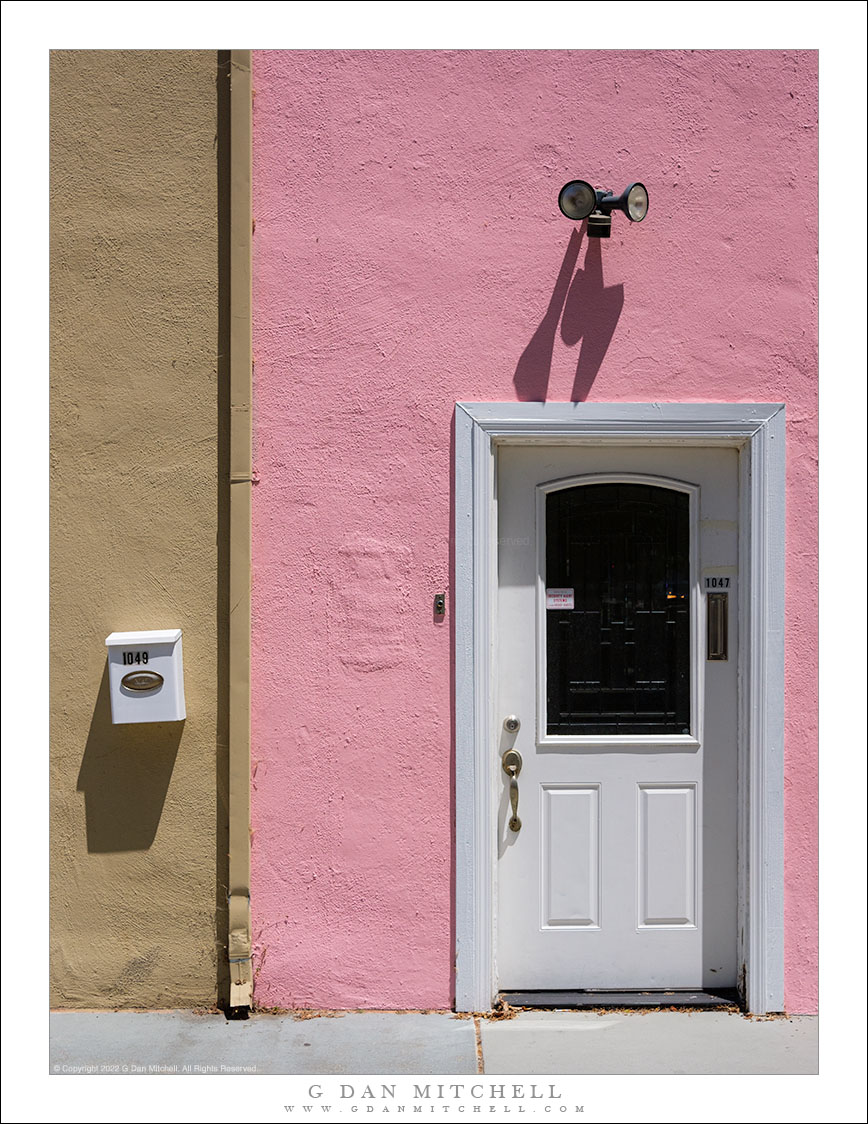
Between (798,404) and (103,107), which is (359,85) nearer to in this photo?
(103,107)

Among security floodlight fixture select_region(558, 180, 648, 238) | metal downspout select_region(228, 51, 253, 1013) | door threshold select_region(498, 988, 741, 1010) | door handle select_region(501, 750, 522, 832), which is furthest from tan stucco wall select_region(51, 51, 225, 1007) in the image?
security floodlight fixture select_region(558, 180, 648, 238)

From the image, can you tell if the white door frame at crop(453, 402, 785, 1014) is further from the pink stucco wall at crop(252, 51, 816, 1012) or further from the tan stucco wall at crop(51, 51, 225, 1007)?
the tan stucco wall at crop(51, 51, 225, 1007)

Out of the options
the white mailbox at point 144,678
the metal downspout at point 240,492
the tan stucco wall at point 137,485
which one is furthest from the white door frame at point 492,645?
the white mailbox at point 144,678

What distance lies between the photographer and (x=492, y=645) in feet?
12.8

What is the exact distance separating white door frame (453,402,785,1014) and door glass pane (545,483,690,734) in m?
0.28

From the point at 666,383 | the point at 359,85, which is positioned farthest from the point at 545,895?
the point at 359,85

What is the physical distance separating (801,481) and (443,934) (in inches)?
97.6

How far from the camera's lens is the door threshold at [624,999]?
3895 millimetres

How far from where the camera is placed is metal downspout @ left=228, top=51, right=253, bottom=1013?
382 centimetres

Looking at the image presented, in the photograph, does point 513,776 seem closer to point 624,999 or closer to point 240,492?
point 624,999

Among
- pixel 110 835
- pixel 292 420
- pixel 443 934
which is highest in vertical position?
pixel 292 420

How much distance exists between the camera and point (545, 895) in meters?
3.99

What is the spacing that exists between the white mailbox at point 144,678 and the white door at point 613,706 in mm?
1404

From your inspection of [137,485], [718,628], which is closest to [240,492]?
[137,485]
